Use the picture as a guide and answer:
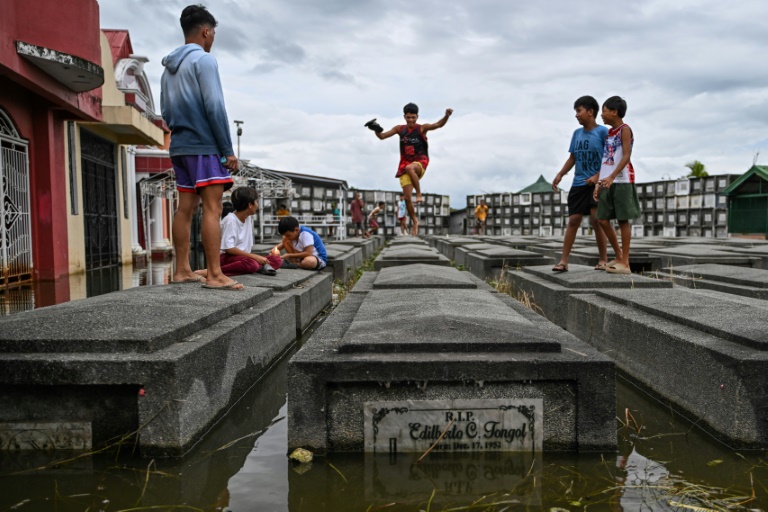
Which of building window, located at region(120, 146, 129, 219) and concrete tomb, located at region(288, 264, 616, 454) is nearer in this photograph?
concrete tomb, located at region(288, 264, 616, 454)

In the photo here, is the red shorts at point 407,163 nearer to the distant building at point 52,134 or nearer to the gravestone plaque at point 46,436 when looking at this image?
the distant building at point 52,134

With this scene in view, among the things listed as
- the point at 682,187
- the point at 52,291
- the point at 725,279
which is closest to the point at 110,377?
the point at 725,279

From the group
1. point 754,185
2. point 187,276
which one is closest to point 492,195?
point 754,185

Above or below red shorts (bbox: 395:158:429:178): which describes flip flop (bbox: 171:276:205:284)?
below

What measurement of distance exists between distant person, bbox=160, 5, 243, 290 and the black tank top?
545 centimetres

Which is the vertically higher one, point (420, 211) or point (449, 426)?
point (420, 211)

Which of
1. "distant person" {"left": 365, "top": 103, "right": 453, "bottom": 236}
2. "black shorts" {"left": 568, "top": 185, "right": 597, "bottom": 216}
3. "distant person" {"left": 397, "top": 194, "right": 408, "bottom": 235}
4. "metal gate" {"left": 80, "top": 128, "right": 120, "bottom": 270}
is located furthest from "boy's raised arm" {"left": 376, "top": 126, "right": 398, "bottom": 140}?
"metal gate" {"left": 80, "top": 128, "right": 120, "bottom": 270}

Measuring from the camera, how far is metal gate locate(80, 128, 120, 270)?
467 inches

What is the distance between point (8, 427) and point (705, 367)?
2.68m

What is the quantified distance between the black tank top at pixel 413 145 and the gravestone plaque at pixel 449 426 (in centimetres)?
738

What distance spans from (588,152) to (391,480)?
4.24 m

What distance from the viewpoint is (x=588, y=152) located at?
18.0 ft

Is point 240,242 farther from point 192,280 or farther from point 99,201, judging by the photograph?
point 99,201

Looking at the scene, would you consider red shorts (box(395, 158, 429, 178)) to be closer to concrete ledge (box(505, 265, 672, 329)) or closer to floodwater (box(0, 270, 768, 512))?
concrete ledge (box(505, 265, 672, 329))
